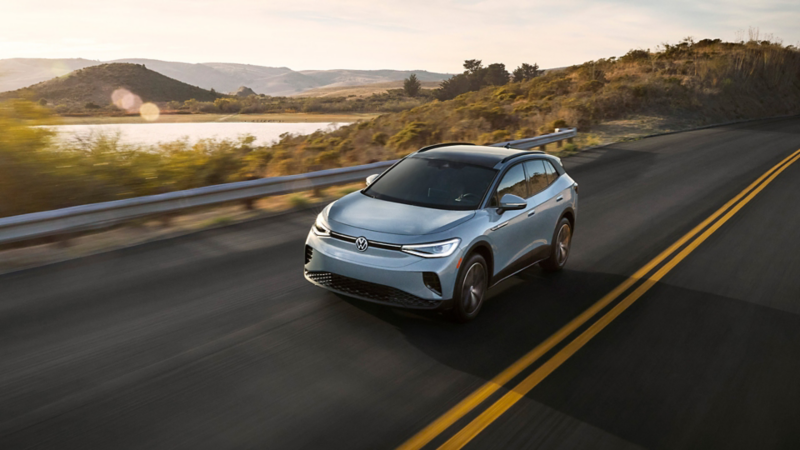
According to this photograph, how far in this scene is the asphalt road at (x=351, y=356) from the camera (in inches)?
158

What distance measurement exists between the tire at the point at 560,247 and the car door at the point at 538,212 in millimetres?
187

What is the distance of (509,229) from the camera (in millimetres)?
6262

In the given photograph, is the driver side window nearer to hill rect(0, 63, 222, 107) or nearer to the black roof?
the black roof

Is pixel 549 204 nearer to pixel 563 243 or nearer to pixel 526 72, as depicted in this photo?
pixel 563 243

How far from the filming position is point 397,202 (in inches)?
241

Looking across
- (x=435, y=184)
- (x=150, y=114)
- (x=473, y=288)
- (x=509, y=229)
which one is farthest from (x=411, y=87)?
(x=473, y=288)

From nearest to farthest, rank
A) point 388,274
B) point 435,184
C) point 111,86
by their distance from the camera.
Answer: point 388,274
point 435,184
point 111,86

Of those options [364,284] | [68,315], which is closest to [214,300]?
[68,315]

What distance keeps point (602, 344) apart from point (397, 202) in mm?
2445

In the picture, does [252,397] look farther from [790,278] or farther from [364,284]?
[790,278]

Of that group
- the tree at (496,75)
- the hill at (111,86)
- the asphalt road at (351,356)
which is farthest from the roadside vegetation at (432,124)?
the tree at (496,75)

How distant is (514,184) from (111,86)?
234 feet

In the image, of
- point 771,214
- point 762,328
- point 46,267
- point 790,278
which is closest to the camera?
point 762,328

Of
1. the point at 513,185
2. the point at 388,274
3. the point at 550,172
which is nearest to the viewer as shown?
the point at 388,274
